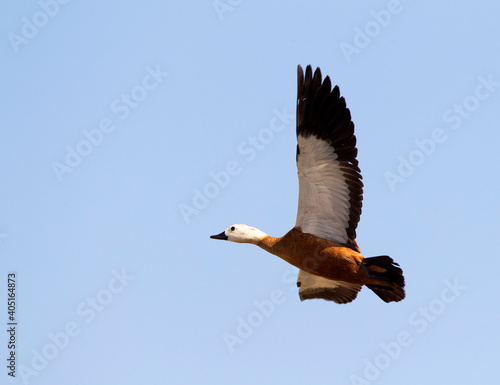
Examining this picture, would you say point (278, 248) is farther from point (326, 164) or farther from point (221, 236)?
point (326, 164)

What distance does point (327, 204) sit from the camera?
13883 millimetres

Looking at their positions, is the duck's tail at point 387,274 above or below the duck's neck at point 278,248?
above

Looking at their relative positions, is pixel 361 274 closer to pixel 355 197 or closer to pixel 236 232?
pixel 355 197

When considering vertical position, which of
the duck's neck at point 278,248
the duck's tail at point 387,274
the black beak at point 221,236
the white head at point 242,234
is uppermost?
the duck's tail at point 387,274

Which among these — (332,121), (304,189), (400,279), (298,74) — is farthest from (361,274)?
(298,74)

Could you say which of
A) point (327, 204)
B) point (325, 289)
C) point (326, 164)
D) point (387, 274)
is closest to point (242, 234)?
point (327, 204)

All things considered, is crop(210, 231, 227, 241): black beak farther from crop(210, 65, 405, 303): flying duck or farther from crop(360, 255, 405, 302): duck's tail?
crop(360, 255, 405, 302): duck's tail

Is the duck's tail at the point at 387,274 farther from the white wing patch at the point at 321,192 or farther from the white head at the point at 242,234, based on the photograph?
the white head at the point at 242,234

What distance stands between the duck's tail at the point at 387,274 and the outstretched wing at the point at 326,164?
104 centimetres

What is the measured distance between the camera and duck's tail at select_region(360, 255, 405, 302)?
42.3 feet

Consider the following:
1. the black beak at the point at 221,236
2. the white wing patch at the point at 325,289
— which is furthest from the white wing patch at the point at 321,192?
the white wing patch at the point at 325,289

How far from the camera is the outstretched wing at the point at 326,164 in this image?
43.5 feet

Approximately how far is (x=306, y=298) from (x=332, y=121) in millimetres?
4491

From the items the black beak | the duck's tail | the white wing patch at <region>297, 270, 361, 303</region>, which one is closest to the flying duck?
the duck's tail
